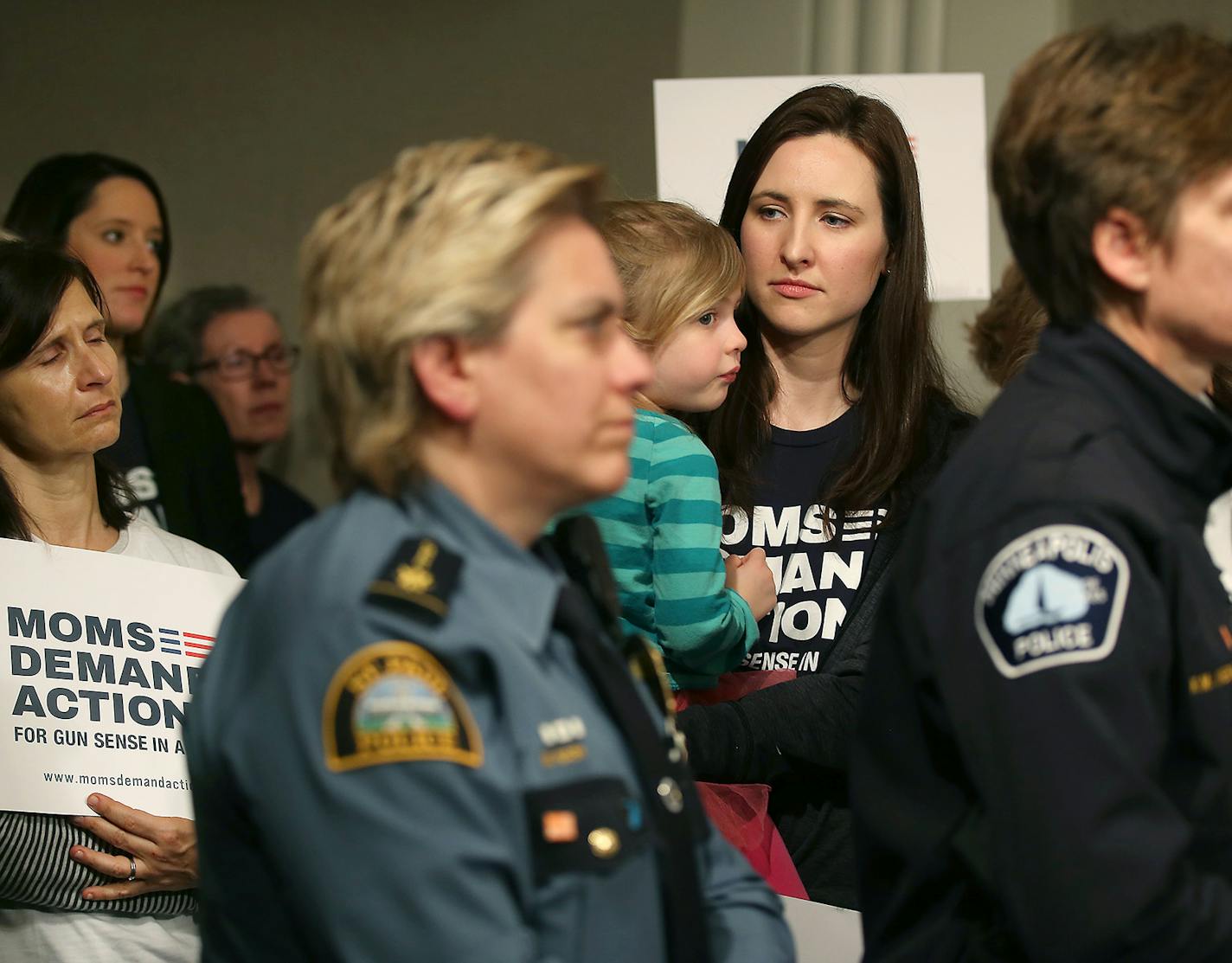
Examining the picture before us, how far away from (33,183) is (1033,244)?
2964 mm

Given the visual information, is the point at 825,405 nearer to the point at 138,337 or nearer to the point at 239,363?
the point at 138,337

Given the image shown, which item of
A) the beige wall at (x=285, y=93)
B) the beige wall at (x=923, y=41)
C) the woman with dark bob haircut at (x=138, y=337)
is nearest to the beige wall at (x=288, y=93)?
the beige wall at (x=285, y=93)

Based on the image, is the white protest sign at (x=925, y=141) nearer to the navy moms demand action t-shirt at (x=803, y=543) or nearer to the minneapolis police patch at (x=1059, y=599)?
the navy moms demand action t-shirt at (x=803, y=543)

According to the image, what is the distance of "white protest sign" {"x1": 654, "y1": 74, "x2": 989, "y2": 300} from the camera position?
121 inches

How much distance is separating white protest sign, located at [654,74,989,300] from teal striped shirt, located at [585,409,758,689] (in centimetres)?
96

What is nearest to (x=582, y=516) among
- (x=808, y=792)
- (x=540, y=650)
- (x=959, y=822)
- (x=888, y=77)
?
(x=540, y=650)

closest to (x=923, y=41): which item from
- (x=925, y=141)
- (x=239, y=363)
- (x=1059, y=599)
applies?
(x=925, y=141)

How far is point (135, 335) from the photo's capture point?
3621 mm

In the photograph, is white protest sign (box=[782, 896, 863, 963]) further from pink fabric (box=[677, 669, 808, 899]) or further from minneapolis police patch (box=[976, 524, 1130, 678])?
minneapolis police patch (box=[976, 524, 1130, 678])

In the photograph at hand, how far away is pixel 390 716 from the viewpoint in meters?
1.13

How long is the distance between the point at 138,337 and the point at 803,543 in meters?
1.94

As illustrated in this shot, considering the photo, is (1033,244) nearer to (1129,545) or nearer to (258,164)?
(1129,545)

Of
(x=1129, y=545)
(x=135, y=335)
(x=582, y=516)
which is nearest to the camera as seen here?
(x=1129, y=545)

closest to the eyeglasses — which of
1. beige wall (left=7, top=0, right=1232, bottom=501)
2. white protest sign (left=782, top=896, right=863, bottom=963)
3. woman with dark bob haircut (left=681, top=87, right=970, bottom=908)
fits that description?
beige wall (left=7, top=0, right=1232, bottom=501)
